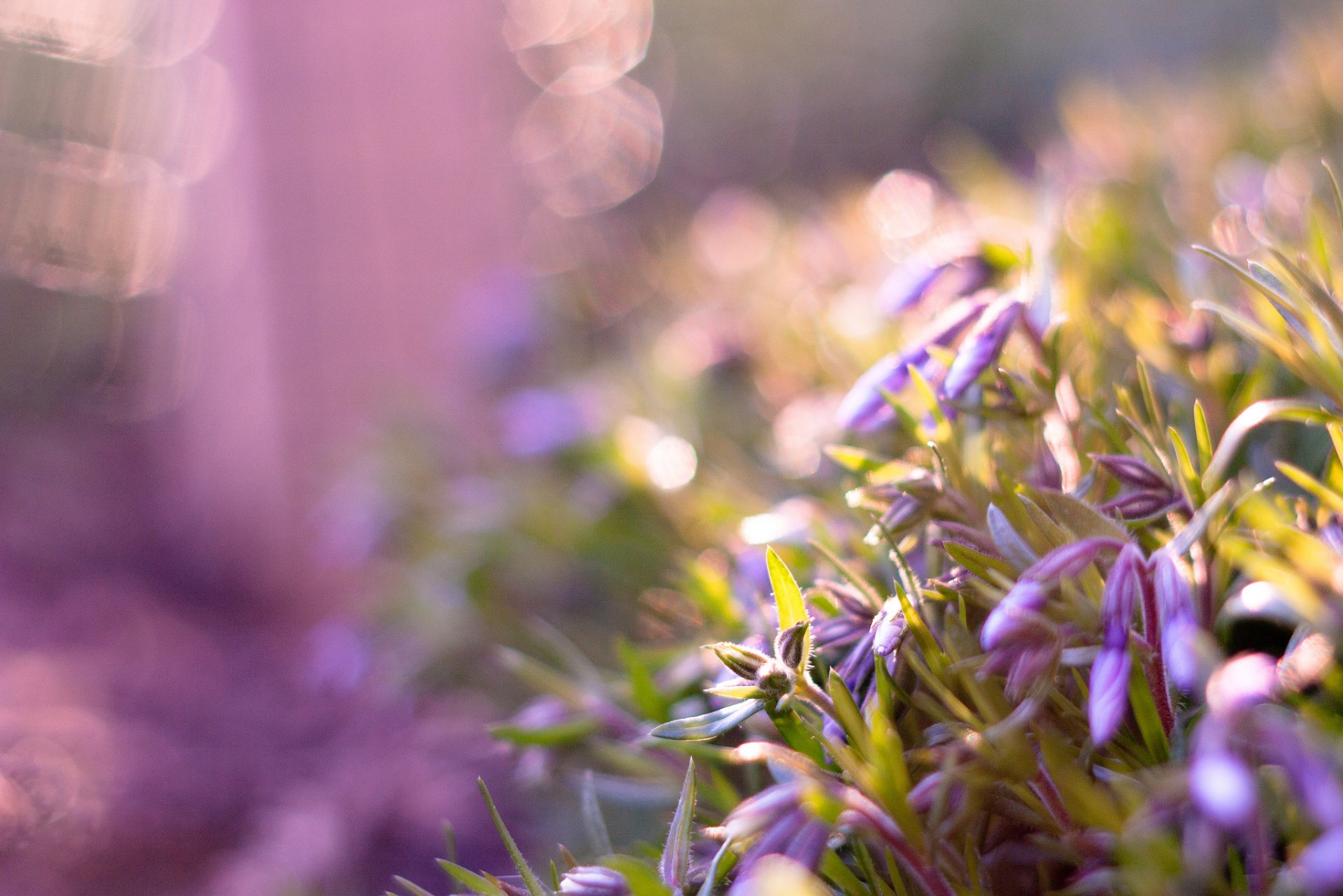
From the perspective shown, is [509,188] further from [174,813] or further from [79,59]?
[174,813]

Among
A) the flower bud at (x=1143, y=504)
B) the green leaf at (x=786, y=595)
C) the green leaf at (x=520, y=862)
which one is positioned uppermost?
the flower bud at (x=1143, y=504)

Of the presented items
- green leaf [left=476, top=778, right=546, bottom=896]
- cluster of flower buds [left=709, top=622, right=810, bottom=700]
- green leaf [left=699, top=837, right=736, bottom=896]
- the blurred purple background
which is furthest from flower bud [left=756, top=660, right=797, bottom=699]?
the blurred purple background

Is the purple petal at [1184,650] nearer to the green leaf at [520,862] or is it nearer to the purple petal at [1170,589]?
the purple petal at [1170,589]

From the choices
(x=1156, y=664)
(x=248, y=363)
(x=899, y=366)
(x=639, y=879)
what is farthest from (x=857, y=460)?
(x=248, y=363)

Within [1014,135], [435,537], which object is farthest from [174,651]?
[1014,135]

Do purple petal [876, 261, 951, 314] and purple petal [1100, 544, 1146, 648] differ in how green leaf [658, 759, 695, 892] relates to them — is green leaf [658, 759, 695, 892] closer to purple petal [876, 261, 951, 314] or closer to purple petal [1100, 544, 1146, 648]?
purple petal [1100, 544, 1146, 648]

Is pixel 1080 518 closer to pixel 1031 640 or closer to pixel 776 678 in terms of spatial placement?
pixel 1031 640

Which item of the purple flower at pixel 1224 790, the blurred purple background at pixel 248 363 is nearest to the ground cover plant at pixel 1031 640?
the purple flower at pixel 1224 790
